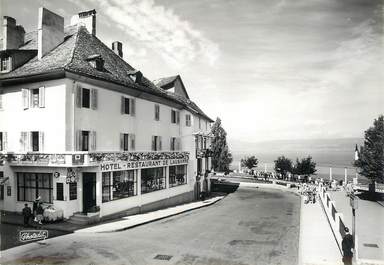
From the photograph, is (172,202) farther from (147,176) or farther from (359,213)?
(359,213)

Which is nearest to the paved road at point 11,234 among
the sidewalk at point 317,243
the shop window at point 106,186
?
the shop window at point 106,186

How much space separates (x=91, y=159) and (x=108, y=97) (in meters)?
5.41

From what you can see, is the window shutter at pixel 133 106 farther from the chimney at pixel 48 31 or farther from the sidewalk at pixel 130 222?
the sidewalk at pixel 130 222

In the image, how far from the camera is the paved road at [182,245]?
13.1 meters

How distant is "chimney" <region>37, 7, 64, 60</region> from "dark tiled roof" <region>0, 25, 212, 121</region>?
386 millimetres

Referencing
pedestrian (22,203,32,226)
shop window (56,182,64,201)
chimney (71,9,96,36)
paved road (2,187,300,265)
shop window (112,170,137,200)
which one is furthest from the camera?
chimney (71,9,96,36)

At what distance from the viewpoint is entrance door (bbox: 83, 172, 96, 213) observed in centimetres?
2033

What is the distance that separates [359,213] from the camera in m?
30.7

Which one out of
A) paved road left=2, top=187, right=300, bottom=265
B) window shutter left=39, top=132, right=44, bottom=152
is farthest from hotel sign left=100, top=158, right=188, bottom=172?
paved road left=2, top=187, right=300, bottom=265

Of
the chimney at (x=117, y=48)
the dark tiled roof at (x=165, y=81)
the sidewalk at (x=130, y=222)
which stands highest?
the chimney at (x=117, y=48)

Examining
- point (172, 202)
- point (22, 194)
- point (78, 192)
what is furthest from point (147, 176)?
point (22, 194)

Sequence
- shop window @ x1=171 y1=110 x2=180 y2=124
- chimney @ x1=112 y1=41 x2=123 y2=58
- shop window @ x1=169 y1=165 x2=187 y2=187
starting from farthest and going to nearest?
shop window @ x1=171 y1=110 x2=180 y2=124
chimney @ x1=112 y1=41 x2=123 y2=58
shop window @ x1=169 y1=165 x2=187 y2=187

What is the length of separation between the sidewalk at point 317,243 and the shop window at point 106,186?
12164 mm

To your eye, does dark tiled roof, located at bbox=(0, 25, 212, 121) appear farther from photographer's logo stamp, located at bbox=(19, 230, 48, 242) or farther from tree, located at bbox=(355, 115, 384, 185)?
tree, located at bbox=(355, 115, 384, 185)
